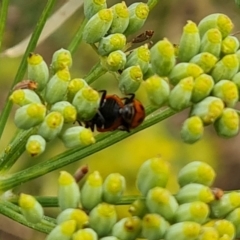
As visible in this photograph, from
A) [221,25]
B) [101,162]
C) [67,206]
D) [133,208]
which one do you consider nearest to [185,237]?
[133,208]

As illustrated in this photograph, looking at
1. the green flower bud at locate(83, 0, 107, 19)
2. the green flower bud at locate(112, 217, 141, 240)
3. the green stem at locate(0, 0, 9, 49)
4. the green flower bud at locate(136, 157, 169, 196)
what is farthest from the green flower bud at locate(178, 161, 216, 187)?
the green stem at locate(0, 0, 9, 49)

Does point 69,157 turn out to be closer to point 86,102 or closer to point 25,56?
point 86,102

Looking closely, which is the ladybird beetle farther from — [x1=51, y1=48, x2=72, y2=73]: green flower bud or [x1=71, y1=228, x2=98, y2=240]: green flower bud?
[x1=71, y1=228, x2=98, y2=240]: green flower bud

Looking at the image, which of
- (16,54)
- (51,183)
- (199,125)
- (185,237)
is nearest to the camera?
(185,237)

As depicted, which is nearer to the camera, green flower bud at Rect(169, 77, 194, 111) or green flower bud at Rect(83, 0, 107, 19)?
green flower bud at Rect(169, 77, 194, 111)

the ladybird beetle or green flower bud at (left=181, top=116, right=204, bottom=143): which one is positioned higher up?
the ladybird beetle

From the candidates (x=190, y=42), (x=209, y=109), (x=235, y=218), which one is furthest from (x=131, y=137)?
(x=235, y=218)

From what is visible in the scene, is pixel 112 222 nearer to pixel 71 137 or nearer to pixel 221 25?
pixel 71 137

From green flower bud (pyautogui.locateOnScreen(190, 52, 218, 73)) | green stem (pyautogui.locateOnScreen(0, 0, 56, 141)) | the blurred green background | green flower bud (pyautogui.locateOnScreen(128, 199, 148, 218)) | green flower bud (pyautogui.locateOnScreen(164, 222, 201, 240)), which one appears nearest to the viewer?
green flower bud (pyautogui.locateOnScreen(164, 222, 201, 240))

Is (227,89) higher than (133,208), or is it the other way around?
(227,89)
